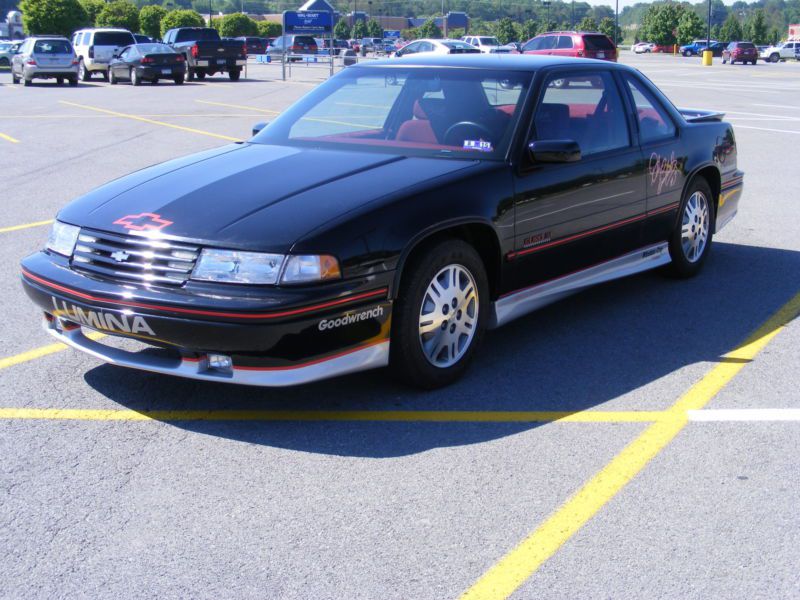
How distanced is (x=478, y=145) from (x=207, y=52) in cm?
3172

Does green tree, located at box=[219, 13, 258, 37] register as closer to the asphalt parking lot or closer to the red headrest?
the asphalt parking lot

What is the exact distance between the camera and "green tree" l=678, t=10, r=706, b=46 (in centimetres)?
9575

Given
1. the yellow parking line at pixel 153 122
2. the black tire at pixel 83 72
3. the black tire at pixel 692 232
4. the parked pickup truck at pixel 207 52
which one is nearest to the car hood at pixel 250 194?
the black tire at pixel 692 232

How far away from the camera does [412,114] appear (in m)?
5.64

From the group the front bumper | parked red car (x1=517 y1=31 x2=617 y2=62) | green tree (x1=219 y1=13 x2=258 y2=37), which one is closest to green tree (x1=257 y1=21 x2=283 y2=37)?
green tree (x1=219 y1=13 x2=258 y2=37)

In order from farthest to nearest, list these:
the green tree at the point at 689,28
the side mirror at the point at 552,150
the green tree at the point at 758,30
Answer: the green tree at the point at 758,30 → the green tree at the point at 689,28 → the side mirror at the point at 552,150

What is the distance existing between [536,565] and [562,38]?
3308 cm

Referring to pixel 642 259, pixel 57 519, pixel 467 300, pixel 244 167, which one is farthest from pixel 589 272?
pixel 57 519

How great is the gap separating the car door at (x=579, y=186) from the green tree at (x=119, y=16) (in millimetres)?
67367

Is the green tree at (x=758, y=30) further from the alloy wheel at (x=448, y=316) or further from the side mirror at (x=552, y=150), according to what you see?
the alloy wheel at (x=448, y=316)

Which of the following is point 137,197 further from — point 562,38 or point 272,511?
point 562,38

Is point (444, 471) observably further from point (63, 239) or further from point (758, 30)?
point (758, 30)
